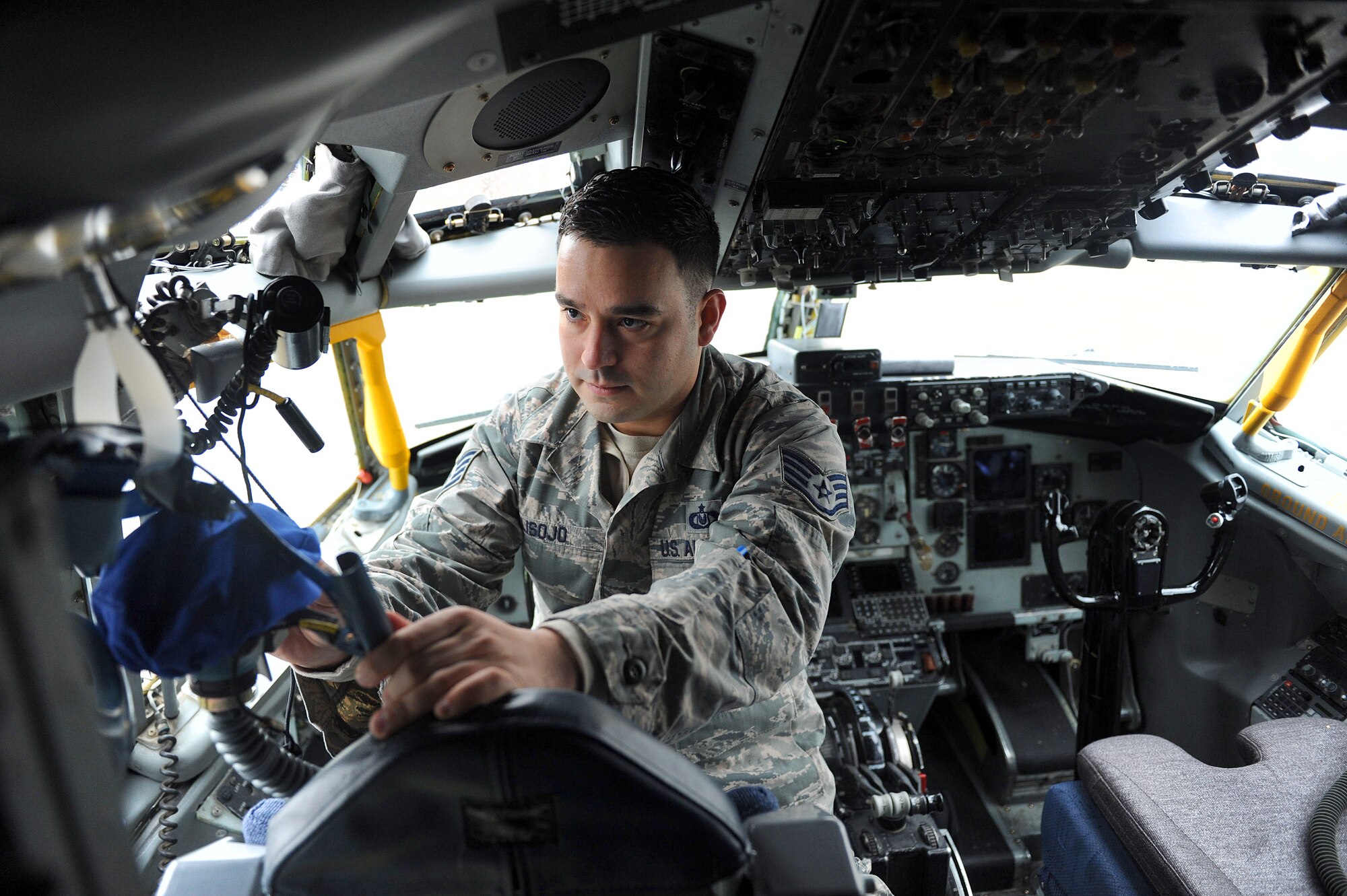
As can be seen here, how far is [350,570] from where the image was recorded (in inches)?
29.5

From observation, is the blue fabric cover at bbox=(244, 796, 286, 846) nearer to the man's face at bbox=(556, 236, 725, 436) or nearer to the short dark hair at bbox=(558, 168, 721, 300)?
the man's face at bbox=(556, 236, 725, 436)

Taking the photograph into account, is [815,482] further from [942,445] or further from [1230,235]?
[942,445]

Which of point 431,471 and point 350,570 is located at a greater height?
point 350,570

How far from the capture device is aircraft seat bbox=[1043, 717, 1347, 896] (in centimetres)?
163

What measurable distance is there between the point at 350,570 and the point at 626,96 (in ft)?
3.26

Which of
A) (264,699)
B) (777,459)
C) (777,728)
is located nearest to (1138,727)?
(777,728)

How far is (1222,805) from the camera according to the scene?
180cm

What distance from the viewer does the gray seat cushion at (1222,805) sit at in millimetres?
1619

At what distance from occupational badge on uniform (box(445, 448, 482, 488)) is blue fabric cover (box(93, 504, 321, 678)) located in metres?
0.87

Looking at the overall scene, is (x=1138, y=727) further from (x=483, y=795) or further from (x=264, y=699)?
(x=483, y=795)

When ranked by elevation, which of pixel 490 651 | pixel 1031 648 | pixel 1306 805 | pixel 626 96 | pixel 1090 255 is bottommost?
pixel 1031 648

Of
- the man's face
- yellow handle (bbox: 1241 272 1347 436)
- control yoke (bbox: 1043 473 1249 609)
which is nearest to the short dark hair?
the man's face

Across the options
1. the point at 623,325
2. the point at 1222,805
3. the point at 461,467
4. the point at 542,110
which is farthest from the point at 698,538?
the point at 1222,805

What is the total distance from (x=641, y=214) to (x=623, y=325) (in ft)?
0.59
